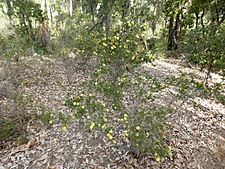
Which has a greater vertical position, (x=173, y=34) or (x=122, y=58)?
(x=173, y=34)

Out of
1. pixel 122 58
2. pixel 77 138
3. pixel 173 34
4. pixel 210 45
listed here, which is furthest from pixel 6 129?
pixel 173 34

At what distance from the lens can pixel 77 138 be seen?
415 centimetres

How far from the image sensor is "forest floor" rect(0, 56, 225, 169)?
148 inches

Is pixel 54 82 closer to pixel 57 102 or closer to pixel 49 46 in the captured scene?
pixel 57 102

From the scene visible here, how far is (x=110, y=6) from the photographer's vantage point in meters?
7.89

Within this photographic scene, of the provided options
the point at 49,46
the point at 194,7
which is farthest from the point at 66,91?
the point at 194,7

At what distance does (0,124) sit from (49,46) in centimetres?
582

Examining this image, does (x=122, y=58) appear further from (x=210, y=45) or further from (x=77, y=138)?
(x=210, y=45)

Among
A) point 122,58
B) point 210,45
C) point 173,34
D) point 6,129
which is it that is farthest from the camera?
point 173,34

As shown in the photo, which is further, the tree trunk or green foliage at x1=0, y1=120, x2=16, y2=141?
the tree trunk

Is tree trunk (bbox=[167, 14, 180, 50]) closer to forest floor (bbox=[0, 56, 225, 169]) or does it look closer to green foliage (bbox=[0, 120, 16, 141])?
forest floor (bbox=[0, 56, 225, 169])

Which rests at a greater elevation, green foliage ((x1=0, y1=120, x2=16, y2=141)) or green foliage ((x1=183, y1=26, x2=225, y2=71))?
green foliage ((x1=183, y1=26, x2=225, y2=71))

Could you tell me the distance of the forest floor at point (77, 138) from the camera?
376cm

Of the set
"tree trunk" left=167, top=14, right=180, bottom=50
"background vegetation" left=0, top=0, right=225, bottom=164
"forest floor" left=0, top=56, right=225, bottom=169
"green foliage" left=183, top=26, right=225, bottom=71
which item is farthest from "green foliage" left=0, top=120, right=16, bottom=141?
"tree trunk" left=167, top=14, right=180, bottom=50
